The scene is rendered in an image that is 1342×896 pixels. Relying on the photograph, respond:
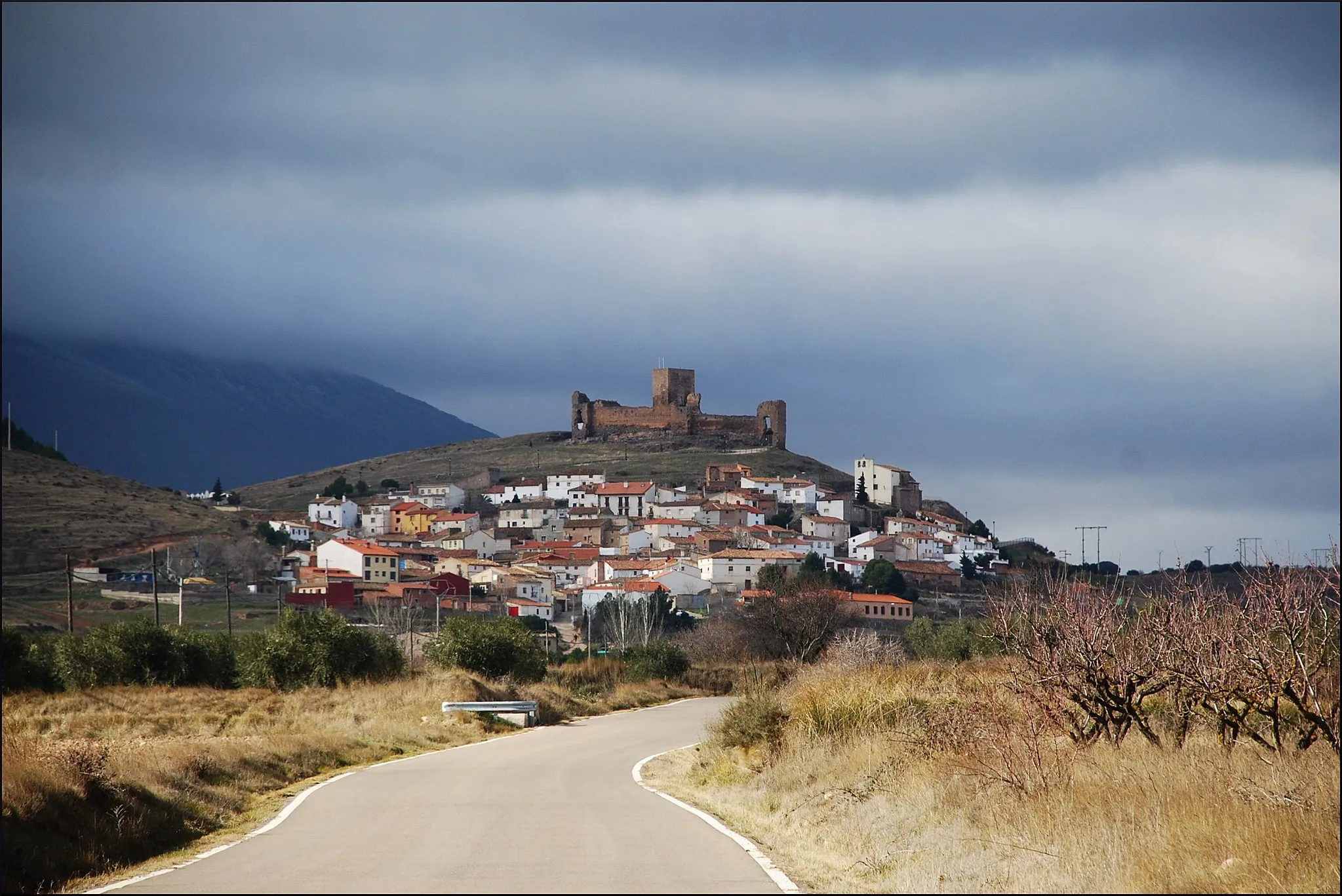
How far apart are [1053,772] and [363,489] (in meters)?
172

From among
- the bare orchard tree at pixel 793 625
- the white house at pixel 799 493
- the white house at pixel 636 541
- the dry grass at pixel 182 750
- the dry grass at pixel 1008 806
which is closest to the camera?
the dry grass at pixel 1008 806

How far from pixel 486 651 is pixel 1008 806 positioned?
94.6 feet

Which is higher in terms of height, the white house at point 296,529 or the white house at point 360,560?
the white house at point 296,529

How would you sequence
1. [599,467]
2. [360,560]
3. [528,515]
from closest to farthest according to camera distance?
[360,560] < [528,515] < [599,467]

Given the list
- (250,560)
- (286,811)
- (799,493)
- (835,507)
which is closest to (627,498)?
(799,493)

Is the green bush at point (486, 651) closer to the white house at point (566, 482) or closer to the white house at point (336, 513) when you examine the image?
the white house at point (336, 513)

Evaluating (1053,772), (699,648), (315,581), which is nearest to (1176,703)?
(1053,772)

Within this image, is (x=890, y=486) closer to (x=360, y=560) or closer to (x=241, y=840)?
(x=360, y=560)

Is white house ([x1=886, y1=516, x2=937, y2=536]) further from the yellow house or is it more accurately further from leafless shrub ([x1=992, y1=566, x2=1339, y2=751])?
leafless shrub ([x1=992, y1=566, x2=1339, y2=751])

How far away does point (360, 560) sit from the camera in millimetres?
113312

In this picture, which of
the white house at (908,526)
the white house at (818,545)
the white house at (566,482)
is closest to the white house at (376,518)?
the white house at (566,482)

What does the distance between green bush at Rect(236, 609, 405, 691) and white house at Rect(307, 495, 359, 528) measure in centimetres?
11918

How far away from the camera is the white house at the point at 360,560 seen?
11331cm

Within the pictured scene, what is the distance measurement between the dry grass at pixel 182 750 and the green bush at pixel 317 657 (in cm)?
118
